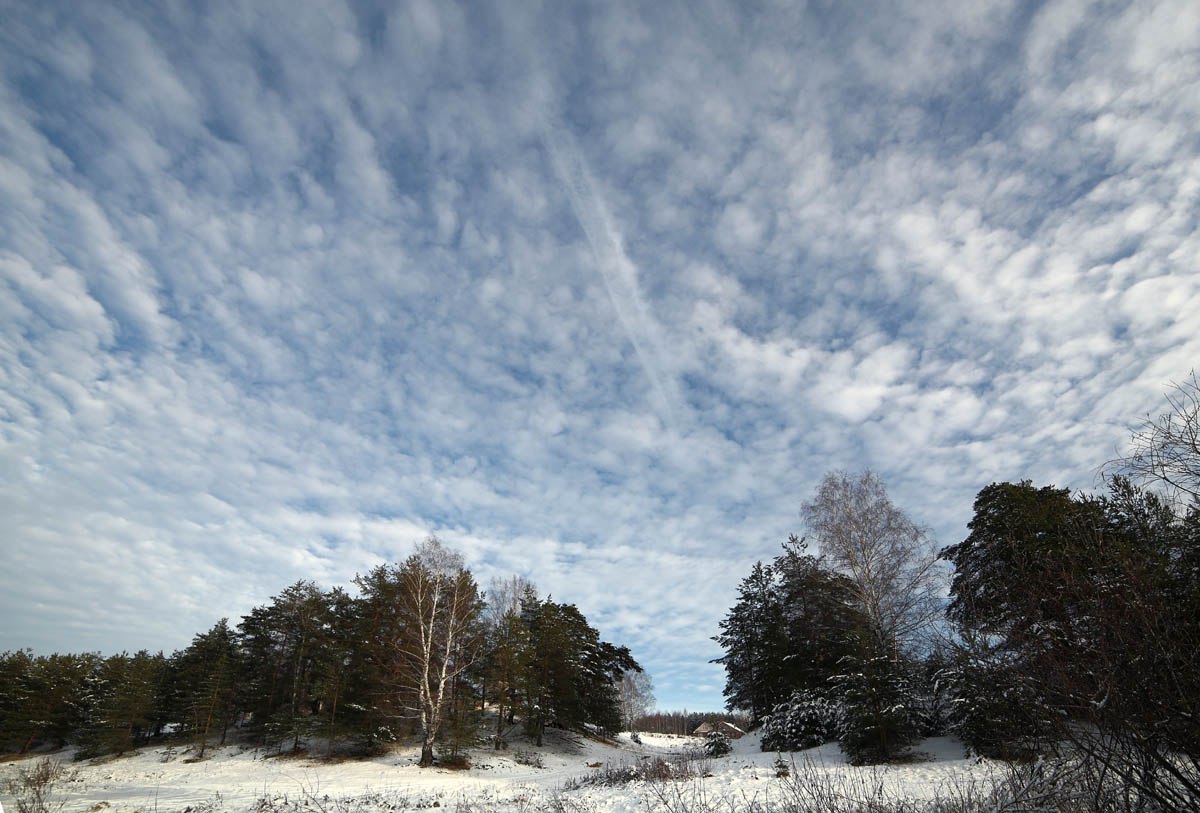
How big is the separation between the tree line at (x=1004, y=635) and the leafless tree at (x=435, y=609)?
14423 millimetres

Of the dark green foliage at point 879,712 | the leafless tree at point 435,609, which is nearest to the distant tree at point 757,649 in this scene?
the dark green foliage at point 879,712

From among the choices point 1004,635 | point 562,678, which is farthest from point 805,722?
point 1004,635

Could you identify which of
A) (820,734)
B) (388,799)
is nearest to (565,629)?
(820,734)

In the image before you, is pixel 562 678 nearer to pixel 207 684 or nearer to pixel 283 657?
pixel 283 657

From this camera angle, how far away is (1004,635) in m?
5.46

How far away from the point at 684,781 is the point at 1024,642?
34.5 ft

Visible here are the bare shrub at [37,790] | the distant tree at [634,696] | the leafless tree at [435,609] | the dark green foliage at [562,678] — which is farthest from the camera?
the distant tree at [634,696]

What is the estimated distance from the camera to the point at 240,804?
1370 cm

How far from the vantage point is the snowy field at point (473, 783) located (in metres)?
11.0

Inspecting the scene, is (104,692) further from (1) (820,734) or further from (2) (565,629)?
(1) (820,734)

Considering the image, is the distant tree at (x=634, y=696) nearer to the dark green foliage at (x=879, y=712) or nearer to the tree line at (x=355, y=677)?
the tree line at (x=355, y=677)

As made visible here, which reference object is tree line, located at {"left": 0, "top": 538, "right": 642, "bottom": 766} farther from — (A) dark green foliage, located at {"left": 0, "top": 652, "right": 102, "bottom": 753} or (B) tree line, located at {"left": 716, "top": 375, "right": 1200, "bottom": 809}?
(B) tree line, located at {"left": 716, "top": 375, "right": 1200, "bottom": 809}

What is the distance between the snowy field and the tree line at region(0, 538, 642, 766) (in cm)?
189

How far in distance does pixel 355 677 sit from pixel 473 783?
1222cm
